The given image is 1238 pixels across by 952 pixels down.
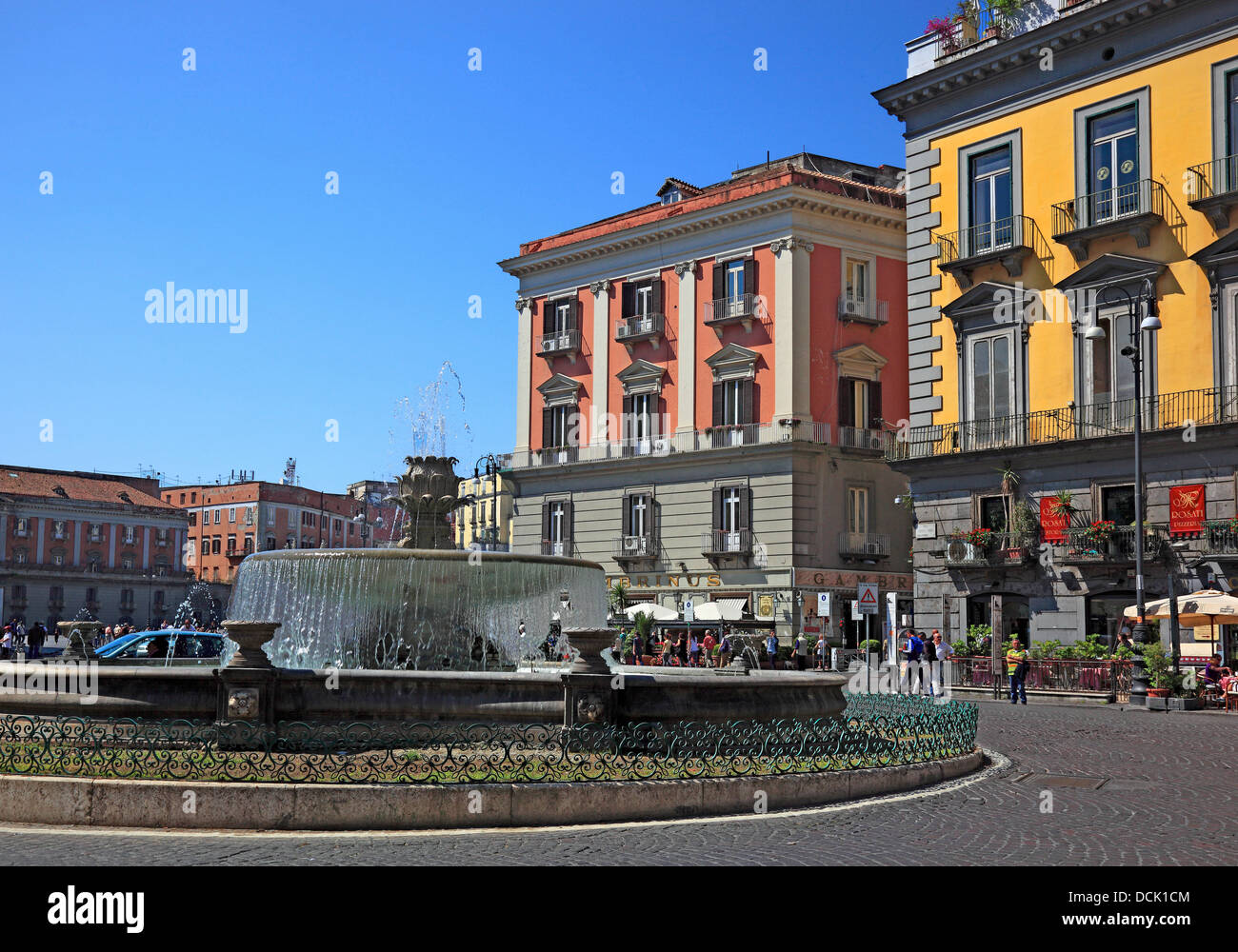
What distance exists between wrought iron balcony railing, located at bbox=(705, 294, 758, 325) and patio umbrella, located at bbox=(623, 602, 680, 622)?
10144 mm

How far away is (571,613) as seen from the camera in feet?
58.0

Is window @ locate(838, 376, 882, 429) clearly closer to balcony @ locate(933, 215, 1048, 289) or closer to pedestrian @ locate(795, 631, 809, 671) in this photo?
pedestrian @ locate(795, 631, 809, 671)

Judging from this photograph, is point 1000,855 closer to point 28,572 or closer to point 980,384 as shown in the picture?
point 980,384

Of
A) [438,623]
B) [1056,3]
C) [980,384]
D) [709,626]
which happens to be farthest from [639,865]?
[709,626]

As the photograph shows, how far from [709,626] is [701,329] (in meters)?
10.7

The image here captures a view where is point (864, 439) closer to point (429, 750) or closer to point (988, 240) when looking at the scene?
point (988, 240)

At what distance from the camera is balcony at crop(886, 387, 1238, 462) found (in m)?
28.0

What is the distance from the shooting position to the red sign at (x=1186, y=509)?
2795cm

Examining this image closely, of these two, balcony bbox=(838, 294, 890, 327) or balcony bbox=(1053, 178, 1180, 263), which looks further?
balcony bbox=(838, 294, 890, 327)

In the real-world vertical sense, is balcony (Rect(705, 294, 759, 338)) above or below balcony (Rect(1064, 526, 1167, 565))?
above

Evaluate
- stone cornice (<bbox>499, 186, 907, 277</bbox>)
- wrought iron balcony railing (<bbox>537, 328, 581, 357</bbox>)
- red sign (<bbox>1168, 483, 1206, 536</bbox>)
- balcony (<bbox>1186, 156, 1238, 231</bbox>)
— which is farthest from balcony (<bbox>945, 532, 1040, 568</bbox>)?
wrought iron balcony railing (<bbox>537, 328, 581, 357</bbox>)

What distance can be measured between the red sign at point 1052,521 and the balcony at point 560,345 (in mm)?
23038

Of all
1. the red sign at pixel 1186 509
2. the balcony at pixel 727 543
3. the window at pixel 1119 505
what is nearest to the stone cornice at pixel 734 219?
the balcony at pixel 727 543
